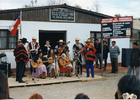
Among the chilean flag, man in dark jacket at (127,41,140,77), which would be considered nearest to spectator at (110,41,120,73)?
man in dark jacket at (127,41,140,77)

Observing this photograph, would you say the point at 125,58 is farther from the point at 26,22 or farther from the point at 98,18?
the point at 26,22

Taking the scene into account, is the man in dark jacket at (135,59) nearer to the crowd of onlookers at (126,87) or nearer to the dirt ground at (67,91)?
the dirt ground at (67,91)

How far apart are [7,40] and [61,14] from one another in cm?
368

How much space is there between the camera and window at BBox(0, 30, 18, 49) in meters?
12.2

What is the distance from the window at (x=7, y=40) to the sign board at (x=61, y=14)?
8.61 feet

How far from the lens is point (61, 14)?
13461 millimetres

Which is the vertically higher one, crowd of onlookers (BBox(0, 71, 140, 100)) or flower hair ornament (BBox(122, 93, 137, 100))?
crowd of onlookers (BBox(0, 71, 140, 100))

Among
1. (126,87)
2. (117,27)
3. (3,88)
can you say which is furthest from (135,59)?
(3,88)

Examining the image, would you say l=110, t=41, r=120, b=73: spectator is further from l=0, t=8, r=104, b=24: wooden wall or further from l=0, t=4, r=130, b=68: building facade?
l=0, t=8, r=104, b=24: wooden wall

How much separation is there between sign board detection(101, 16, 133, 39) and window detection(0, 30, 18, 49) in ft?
17.2

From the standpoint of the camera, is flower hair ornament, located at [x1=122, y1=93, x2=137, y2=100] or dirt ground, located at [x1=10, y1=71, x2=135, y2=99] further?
dirt ground, located at [x1=10, y1=71, x2=135, y2=99]

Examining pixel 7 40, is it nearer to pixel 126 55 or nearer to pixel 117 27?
pixel 117 27

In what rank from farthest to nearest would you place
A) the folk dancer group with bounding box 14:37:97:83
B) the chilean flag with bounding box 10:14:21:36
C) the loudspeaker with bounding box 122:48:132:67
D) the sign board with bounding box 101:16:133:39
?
the loudspeaker with bounding box 122:48:132:67
the chilean flag with bounding box 10:14:21:36
the sign board with bounding box 101:16:133:39
the folk dancer group with bounding box 14:37:97:83

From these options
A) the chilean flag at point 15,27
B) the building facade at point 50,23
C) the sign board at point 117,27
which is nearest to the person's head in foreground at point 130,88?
the sign board at point 117,27
